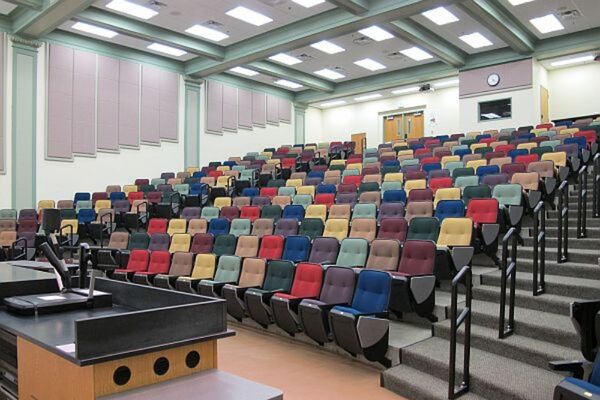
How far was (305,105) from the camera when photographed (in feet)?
56.3

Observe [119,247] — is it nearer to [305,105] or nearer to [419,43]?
[419,43]

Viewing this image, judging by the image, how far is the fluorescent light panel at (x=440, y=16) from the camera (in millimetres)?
10078

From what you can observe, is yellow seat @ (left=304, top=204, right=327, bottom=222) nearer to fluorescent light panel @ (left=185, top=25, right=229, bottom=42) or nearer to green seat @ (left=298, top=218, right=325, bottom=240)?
green seat @ (left=298, top=218, right=325, bottom=240)

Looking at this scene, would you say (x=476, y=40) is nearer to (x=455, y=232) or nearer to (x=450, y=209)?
(x=450, y=209)

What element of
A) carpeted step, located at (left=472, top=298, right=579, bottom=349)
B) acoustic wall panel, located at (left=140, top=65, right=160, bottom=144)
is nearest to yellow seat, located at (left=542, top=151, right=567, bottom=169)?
carpeted step, located at (left=472, top=298, right=579, bottom=349)

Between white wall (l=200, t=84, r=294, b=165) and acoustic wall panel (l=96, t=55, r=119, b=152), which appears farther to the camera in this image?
white wall (l=200, t=84, r=294, b=165)

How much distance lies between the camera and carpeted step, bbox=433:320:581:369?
9.66 ft

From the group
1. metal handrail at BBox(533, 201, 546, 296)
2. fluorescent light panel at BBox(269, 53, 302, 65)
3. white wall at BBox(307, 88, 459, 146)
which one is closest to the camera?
metal handrail at BBox(533, 201, 546, 296)

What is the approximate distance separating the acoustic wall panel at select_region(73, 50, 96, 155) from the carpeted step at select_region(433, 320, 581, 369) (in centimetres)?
975

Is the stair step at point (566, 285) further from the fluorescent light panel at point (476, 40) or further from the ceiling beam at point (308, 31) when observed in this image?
the fluorescent light panel at point (476, 40)

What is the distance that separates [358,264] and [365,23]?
6484 millimetres

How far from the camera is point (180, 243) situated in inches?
257

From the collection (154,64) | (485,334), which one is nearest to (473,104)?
(154,64)

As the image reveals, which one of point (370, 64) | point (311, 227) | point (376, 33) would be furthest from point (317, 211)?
point (370, 64)
